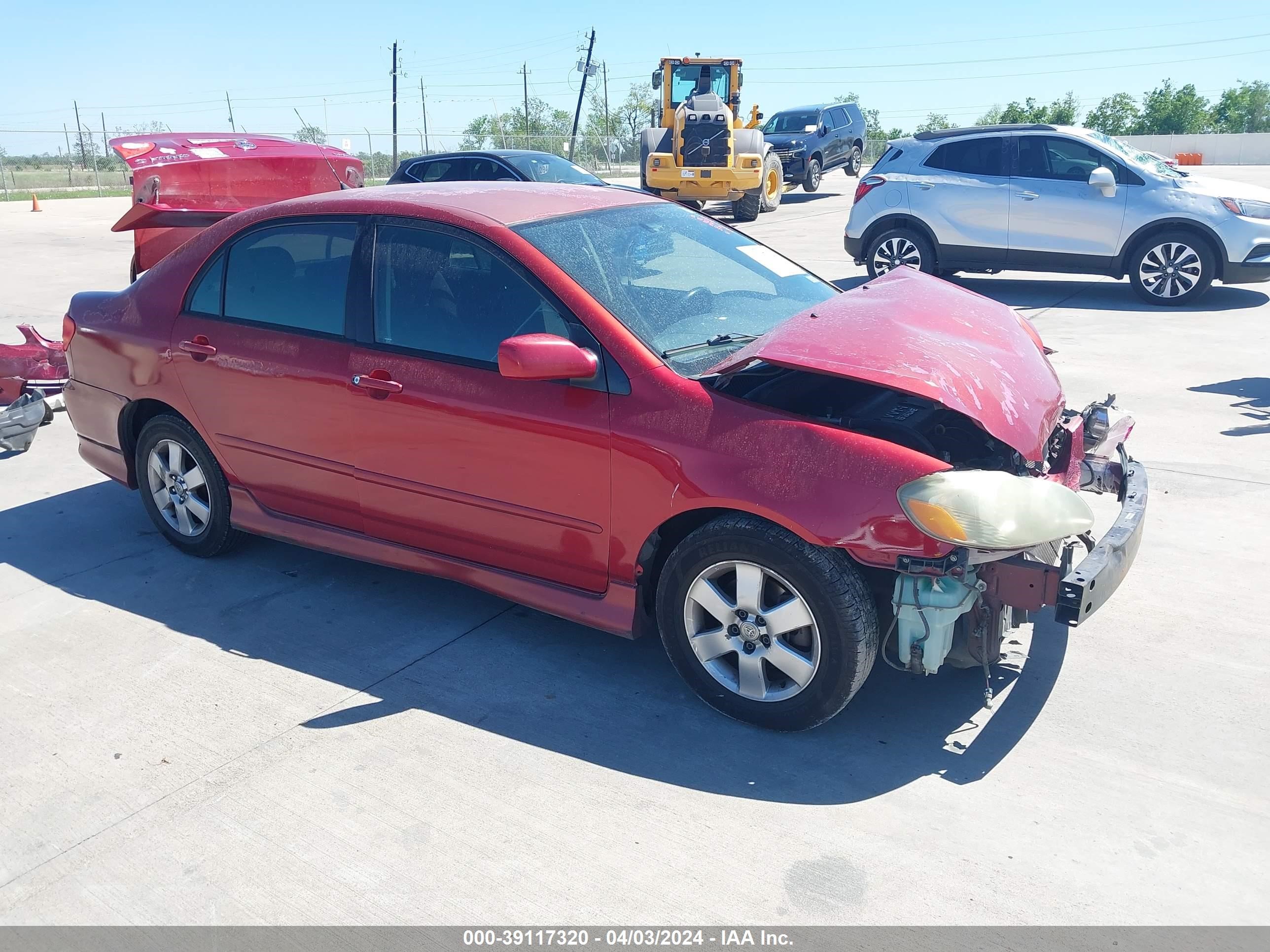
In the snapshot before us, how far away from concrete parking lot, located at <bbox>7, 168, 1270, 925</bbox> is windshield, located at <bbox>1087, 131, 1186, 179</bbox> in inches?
271

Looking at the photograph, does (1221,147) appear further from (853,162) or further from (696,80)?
(696,80)

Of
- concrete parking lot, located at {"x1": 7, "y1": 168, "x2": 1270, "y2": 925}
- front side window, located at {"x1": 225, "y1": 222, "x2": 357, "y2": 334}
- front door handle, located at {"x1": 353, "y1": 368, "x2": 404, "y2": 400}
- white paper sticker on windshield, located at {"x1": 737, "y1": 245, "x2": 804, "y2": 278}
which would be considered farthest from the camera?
white paper sticker on windshield, located at {"x1": 737, "y1": 245, "x2": 804, "y2": 278}

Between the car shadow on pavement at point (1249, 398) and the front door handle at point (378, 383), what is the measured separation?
513 centimetres

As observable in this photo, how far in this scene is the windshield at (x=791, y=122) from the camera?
26328 mm

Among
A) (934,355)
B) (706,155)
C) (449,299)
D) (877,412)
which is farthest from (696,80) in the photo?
(934,355)

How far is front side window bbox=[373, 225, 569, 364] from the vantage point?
3830mm

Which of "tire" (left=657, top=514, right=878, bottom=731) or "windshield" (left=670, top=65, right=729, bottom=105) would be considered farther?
"windshield" (left=670, top=65, right=729, bottom=105)

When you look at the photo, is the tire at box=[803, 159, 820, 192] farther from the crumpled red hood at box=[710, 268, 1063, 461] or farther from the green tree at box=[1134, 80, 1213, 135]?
the green tree at box=[1134, 80, 1213, 135]

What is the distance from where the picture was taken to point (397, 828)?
309 cm

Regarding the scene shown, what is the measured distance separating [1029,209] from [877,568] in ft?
29.6

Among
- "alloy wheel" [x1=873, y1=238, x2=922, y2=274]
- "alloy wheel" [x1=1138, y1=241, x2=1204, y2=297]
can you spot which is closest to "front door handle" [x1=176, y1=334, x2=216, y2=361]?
"alloy wheel" [x1=873, y1=238, x2=922, y2=274]

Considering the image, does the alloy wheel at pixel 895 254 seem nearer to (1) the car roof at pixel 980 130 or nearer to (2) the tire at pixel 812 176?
(1) the car roof at pixel 980 130

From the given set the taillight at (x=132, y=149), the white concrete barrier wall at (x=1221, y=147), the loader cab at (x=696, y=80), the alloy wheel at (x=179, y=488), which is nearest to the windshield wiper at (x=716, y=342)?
the alloy wheel at (x=179, y=488)

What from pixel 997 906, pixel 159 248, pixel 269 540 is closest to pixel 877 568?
pixel 997 906
